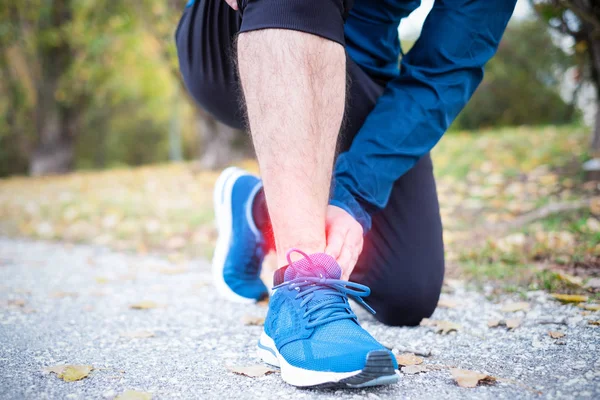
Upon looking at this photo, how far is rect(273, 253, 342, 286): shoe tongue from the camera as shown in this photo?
42.8 inches

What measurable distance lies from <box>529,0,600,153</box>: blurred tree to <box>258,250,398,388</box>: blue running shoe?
2623 millimetres

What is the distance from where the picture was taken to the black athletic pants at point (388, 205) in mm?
1487

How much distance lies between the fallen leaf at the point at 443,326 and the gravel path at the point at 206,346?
0.03 meters

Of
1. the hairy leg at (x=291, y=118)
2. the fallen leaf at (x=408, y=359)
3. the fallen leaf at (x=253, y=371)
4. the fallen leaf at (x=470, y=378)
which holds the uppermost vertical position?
the hairy leg at (x=291, y=118)

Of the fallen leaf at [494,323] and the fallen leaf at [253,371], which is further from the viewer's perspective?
the fallen leaf at [494,323]

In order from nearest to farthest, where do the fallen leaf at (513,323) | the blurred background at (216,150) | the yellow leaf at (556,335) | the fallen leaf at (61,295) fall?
the yellow leaf at (556,335)
the fallen leaf at (513,323)
the fallen leaf at (61,295)
the blurred background at (216,150)

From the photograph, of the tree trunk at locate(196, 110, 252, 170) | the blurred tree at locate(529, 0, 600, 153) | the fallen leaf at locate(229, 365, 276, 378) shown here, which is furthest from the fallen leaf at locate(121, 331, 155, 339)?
the tree trunk at locate(196, 110, 252, 170)

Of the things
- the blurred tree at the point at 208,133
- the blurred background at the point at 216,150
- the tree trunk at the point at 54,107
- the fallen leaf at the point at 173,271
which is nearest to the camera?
the fallen leaf at the point at 173,271

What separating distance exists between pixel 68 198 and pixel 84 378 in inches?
193

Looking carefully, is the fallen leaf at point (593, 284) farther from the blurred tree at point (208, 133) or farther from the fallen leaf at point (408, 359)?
the blurred tree at point (208, 133)

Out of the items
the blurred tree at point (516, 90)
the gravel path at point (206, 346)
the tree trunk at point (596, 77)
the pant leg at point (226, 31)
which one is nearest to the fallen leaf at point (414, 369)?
the gravel path at point (206, 346)

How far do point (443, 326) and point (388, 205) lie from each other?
16.0 inches

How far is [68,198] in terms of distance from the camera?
18.1 ft

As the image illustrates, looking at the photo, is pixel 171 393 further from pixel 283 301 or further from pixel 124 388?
pixel 283 301
